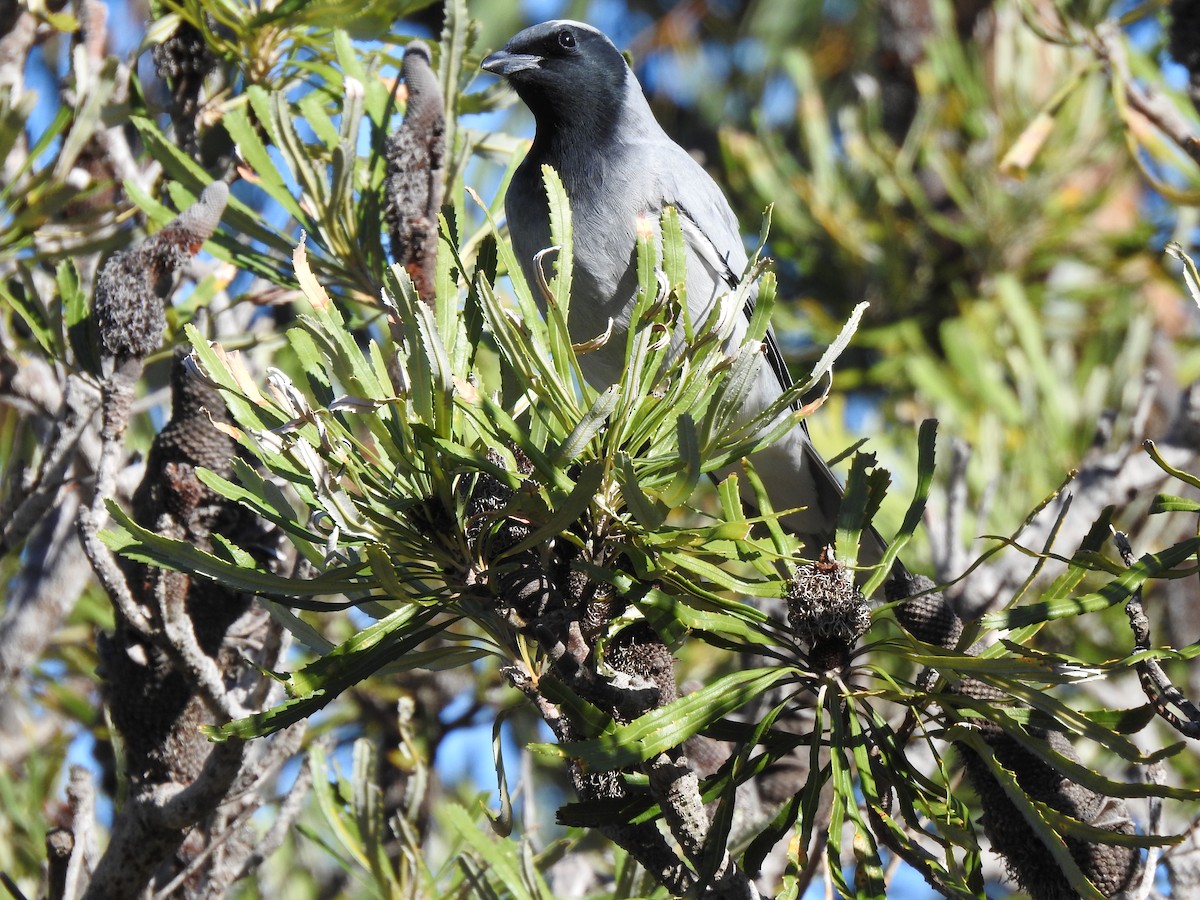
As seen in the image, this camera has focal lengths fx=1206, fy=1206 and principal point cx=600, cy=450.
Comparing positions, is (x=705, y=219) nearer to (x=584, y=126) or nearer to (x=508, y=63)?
(x=584, y=126)

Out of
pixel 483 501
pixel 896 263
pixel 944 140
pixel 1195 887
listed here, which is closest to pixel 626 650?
pixel 483 501

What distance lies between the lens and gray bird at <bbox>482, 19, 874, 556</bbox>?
2.36 metres

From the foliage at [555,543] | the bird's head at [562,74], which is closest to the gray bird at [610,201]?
the bird's head at [562,74]

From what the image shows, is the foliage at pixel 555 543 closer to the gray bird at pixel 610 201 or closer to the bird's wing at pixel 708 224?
the gray bird at pixel 610 201

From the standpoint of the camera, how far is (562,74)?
2.76 m

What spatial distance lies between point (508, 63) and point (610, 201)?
1.40 feet

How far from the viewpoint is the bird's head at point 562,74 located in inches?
106

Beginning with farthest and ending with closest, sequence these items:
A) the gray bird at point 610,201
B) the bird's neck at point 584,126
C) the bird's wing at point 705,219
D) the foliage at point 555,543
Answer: the bird's neck at point 584,126 < the bird's wing at point 705,219 < the gray bird at point 610,201 < the foliage at point 555,543

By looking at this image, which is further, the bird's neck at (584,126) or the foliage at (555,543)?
the bird's neck at (584,126)

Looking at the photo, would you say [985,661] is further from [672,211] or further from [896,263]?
[896,263]

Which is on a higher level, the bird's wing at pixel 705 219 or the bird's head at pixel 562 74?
the bird's head at pixel 562 74

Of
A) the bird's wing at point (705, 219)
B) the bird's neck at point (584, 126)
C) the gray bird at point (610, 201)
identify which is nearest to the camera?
the gray bird at point (610, 201)

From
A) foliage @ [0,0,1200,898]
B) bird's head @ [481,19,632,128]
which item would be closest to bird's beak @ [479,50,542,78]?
bird's head @ [481,19,632,128]

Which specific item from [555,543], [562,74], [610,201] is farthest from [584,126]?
[555,543]
